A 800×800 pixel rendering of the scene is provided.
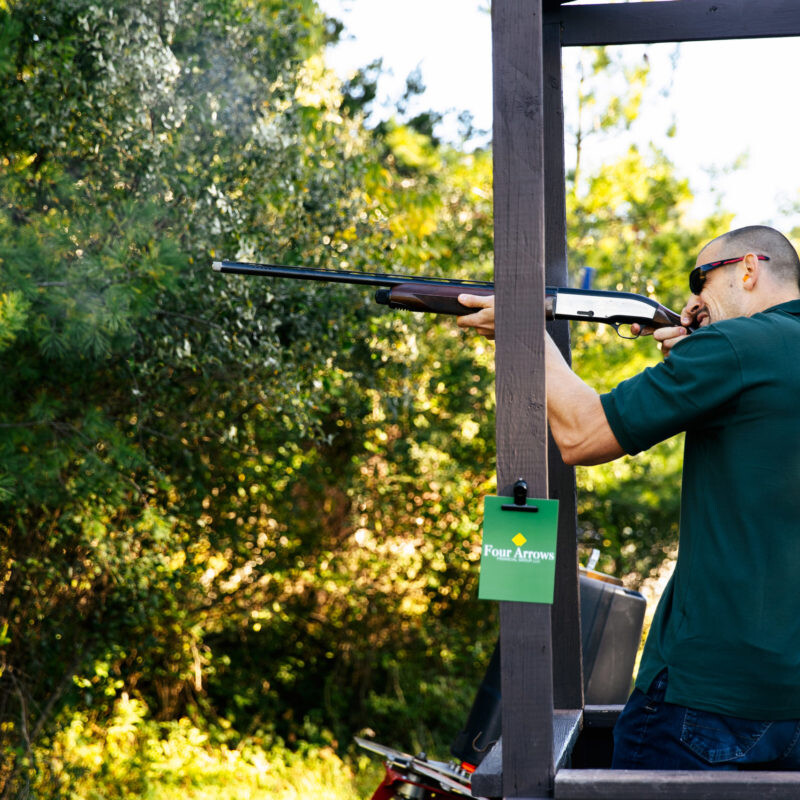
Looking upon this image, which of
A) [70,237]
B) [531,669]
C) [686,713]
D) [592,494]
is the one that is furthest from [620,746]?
[592,494]

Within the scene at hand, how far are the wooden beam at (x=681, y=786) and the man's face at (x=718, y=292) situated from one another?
3.37 feet

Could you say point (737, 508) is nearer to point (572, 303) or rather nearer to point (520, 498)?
point (520, 498)

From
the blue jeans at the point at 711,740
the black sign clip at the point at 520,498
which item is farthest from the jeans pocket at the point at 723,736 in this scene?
the black sign clip at the point at 520,498

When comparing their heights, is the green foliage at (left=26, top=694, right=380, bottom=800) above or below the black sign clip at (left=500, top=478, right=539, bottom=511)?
below

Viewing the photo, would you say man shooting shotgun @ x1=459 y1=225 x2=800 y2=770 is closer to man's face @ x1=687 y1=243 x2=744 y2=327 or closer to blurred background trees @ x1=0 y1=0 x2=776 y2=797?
man's face @ x1=687 y1=243 x2=744 y2=327

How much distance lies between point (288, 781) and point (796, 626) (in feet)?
17.0

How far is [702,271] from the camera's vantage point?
2180 mm

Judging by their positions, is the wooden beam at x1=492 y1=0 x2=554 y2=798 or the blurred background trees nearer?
the wooden beam at x1=492 y1=0 x2=554 y2=798

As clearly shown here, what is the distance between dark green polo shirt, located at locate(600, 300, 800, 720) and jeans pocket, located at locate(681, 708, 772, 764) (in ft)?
0.09

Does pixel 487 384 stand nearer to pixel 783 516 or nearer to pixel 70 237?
pixel 70 237

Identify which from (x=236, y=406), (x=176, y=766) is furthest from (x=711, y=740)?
(x=176, y=766)

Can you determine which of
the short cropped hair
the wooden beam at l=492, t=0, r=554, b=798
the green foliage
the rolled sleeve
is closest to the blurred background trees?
the green foliage

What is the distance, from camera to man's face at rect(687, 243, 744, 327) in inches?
83.6

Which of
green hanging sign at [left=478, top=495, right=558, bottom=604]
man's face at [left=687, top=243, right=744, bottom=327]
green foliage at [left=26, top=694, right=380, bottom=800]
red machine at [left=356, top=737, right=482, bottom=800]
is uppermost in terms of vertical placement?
man's face at [left=687, top=243, right=744, bottom=327]
